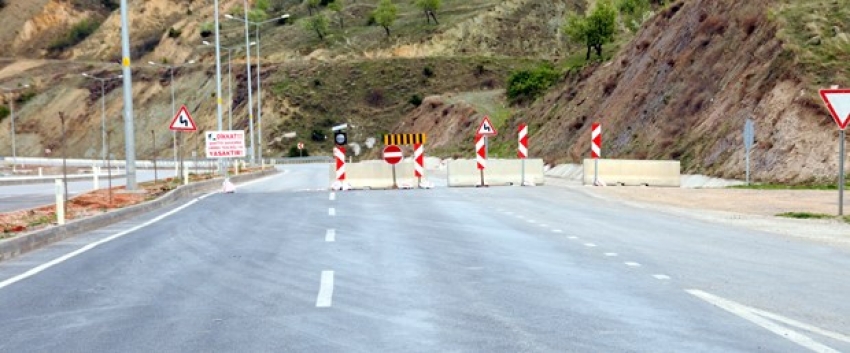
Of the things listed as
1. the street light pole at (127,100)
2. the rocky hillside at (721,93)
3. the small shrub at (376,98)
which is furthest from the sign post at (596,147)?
the small shrub at (376,98)

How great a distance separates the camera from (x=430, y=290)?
10.0m

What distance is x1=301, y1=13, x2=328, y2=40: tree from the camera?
5143 inches

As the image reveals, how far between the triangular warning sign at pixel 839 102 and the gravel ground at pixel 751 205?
2.01 m

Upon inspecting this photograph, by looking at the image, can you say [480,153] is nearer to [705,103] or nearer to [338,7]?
[705,103]

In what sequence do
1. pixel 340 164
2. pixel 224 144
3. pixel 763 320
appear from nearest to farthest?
pixel 763 320 → pixel 340 164 → pixel 224 144

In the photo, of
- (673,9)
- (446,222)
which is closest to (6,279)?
(446,222)

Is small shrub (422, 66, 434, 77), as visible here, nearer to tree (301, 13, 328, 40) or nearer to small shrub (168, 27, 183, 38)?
tree (301, 13, 328, 40)

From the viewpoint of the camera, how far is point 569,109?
61.4 meters

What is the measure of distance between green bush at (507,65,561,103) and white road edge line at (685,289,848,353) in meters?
78.5

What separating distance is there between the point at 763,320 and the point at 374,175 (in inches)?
1091

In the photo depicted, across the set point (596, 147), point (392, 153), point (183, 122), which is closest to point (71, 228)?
point (183, 122)

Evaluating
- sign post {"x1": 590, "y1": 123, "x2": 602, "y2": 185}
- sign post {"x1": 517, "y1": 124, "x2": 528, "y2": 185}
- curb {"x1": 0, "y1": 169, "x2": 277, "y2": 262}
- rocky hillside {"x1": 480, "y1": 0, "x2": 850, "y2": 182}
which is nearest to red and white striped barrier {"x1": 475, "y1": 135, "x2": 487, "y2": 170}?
sign post {"x1": 517, "y1": 124, "x2": 528, "y2": 185}

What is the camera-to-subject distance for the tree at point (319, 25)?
13062cm

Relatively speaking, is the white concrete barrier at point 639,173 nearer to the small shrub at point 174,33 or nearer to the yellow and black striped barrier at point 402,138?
the yellow and black striped barrier at point 402,138
